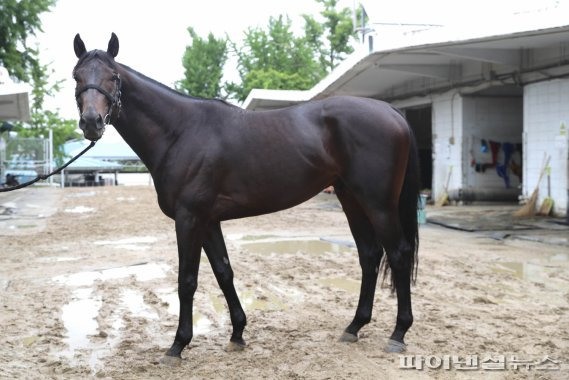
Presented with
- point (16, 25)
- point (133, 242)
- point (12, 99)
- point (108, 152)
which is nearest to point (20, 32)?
point (16, 25)

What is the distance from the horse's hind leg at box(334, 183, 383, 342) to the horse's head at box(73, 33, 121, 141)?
1.65 metres

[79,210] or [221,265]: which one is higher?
[221,265]

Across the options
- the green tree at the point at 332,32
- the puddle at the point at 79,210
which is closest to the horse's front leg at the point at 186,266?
the puddle at the point at 79,210

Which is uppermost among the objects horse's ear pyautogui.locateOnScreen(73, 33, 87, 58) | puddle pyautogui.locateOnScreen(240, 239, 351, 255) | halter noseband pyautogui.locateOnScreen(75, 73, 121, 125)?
horse's ear pyautogui.locateOnScreen(73, 33, 87, 58)

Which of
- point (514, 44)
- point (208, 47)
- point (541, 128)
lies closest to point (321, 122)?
point (514, 44)

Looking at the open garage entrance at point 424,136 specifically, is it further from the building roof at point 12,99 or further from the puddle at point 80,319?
the puddle at point 80,319

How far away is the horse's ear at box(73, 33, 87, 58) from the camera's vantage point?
4008 mm

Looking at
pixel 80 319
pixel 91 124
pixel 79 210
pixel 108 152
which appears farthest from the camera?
pixel 108 152

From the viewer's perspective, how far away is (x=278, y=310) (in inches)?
208

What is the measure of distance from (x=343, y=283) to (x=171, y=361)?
280 cm

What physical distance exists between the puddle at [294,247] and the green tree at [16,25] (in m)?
14.1

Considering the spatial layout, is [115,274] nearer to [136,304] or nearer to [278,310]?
[136,304]

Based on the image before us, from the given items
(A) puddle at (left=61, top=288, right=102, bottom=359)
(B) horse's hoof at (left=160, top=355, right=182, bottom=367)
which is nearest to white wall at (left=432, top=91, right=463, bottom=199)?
(A) puddle at (left=61, top=288, right=102, bottom=359)

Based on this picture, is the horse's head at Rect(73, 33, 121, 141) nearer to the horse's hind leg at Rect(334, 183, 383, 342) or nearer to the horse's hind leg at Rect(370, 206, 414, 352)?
the horse's hind leg at Rect(334, 183, 383, 342)
